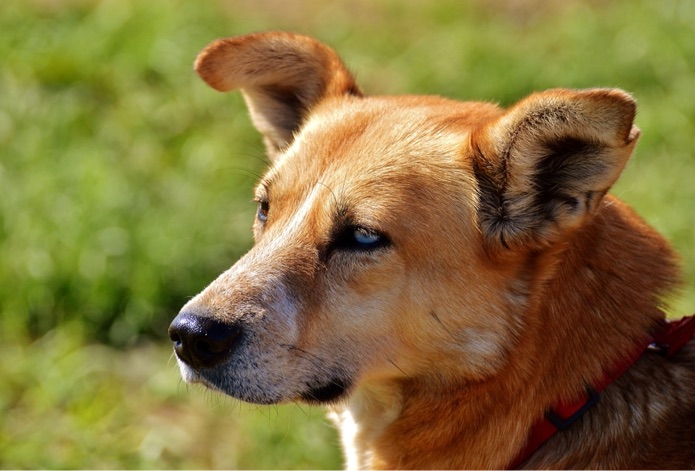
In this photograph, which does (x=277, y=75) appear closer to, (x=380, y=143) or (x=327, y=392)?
(x=380, y=143)

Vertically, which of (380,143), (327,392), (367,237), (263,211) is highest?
(380,143)

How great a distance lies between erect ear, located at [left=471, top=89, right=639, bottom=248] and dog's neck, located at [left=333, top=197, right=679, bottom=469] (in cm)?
15

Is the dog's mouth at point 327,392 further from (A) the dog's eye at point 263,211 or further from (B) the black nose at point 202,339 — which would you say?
(A) the dog's eye at point 263,211

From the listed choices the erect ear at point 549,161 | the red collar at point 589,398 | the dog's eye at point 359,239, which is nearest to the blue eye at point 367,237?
the dog's eye at point 359,239

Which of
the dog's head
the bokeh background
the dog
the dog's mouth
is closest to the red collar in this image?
the dog

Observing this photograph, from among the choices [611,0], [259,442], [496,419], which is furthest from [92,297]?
[611,0]

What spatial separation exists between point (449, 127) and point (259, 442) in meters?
2.02

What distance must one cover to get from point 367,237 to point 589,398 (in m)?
0.89

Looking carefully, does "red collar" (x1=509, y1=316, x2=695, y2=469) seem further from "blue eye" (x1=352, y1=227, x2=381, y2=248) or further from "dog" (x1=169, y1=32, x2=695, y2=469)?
"blue eye" (x1=352, y1=227, x2=381, y2=248)

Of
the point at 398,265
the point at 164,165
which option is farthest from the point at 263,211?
the point at 164,165

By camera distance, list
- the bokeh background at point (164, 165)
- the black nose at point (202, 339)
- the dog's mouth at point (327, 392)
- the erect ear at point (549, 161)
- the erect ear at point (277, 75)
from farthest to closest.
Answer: the bokeh background at point (164, 165)
the erect ear at point (277, 75)
the dog's mouth at point (327, 392)
the black nose at point (202, 339)
the erect ear at point (549, 161)

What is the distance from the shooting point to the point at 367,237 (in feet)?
10.2

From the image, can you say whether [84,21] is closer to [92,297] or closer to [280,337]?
[92,297]

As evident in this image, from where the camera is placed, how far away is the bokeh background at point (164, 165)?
463cm
